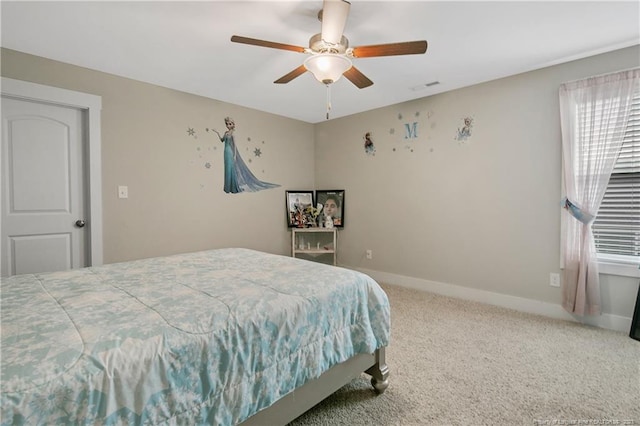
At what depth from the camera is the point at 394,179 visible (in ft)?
13.1

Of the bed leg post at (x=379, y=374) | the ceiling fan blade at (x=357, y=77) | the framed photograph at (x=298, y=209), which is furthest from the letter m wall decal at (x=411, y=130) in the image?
the bed leg post at (x=379, y=374)

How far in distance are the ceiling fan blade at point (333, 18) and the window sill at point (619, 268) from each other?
2787 mm

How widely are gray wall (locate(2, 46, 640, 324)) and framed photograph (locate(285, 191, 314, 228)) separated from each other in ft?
0.43

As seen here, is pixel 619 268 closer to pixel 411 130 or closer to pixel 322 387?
pixel 411 130

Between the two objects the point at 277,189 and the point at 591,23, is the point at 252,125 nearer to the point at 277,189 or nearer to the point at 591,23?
the point at 277,189

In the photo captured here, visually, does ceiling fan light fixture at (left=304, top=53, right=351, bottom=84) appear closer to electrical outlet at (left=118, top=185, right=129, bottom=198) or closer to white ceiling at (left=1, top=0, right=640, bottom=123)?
white ceiling at (left=1, top=0, right=640, bottom=123)

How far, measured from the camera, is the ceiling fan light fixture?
1.92 m

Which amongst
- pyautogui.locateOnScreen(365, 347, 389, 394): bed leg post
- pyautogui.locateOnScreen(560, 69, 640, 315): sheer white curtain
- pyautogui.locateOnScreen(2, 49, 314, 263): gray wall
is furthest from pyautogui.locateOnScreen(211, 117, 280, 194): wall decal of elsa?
pyautogui.locateOnScreen(560, 69, 640, 315): sheer white curtain

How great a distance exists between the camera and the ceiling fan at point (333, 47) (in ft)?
5.83

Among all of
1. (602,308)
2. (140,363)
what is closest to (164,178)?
(140,363)

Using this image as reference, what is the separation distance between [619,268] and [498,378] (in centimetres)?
158

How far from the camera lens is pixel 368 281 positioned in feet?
5.89

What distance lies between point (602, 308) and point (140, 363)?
3.38m

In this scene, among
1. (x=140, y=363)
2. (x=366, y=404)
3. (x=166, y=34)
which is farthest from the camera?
(x=166, y=34)
